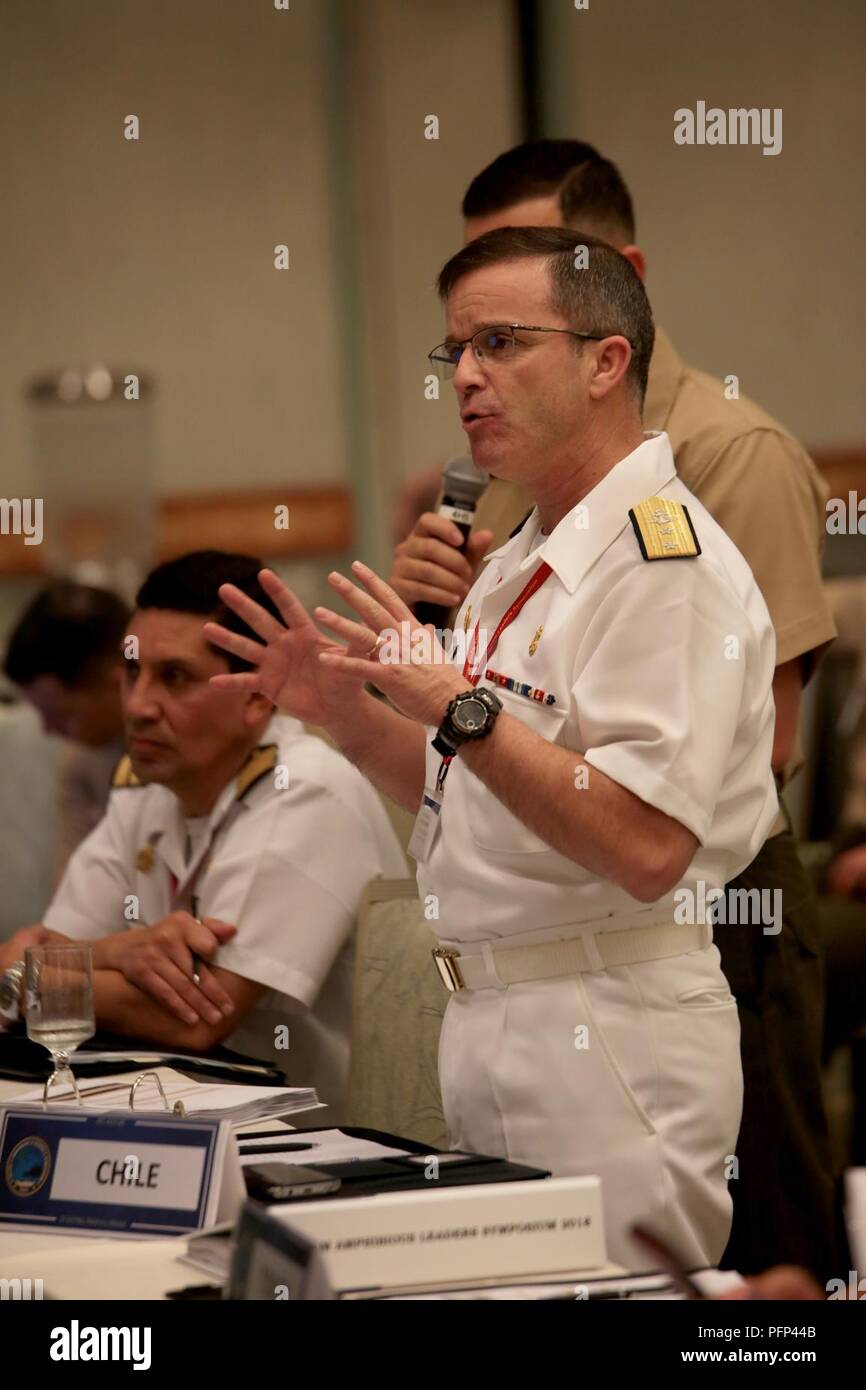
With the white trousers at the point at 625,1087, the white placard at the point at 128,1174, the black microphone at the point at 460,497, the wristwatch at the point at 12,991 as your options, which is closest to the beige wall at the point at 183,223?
the black microphone at the point at 460,497

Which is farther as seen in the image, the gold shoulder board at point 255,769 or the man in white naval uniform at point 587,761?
the gold shoulder board at point 255,769

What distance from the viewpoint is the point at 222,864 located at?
2539mm

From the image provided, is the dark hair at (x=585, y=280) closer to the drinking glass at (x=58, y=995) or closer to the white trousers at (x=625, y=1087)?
the white trousers at (x=625, y=1087)

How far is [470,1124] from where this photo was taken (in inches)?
69.7

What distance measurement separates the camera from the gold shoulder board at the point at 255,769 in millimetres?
2615

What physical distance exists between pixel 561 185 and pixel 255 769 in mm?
978

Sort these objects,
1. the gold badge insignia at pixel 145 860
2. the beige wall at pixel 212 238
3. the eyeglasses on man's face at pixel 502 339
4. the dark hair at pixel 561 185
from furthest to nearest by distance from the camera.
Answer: the beige wall at pixel 212 238, the gold badge insignia at pixel 145 860, the dark hair at pixel 561 185, the eyeglasses on man's face at pixel 502 339

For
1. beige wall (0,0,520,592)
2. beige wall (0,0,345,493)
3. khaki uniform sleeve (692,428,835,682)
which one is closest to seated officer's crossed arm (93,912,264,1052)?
khaki uniform sleeve (692,428,835,682)

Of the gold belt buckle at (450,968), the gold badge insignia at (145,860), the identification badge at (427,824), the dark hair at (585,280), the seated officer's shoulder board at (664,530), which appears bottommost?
the gold belt buckle at (450,968)

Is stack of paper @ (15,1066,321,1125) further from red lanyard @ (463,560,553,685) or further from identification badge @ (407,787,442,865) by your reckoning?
red lanyard @ (463,560,553,685)

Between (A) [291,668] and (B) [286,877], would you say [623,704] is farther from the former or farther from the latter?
(B) [286,877]
